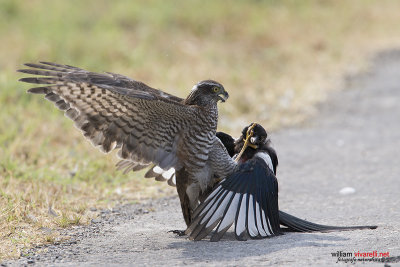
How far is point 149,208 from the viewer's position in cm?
588

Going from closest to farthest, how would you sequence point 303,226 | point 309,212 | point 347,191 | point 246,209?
point 246,209 < point 303,226 < point 309,212 < point 347,191

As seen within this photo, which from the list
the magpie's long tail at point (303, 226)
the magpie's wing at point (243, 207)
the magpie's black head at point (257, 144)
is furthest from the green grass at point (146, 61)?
the magpie's long tail at point (303, 226)

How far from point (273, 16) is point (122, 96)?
11154 millimetres

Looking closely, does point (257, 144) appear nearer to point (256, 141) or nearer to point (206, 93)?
point (256, 141)

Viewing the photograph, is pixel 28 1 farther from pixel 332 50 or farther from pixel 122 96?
pixel 122 96

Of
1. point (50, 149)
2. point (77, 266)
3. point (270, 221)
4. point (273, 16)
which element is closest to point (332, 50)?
point (273, 16)

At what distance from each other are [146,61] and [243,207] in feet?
22.3

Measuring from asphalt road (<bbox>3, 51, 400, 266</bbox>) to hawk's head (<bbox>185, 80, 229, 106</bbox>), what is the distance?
93 cm

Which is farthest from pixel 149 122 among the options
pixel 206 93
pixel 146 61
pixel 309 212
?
pixel 146 61

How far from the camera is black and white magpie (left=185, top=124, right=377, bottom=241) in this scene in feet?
14.9

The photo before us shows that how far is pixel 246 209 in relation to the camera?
4586 mm

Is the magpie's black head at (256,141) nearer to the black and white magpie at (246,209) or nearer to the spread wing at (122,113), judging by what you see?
the black and white magpie at (246,209)

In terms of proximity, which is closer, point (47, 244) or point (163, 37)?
point (47, 244)

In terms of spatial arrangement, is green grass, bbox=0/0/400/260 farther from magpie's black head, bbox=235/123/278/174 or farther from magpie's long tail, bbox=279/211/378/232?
magpie's long tail, bbox=279/211/378/232
